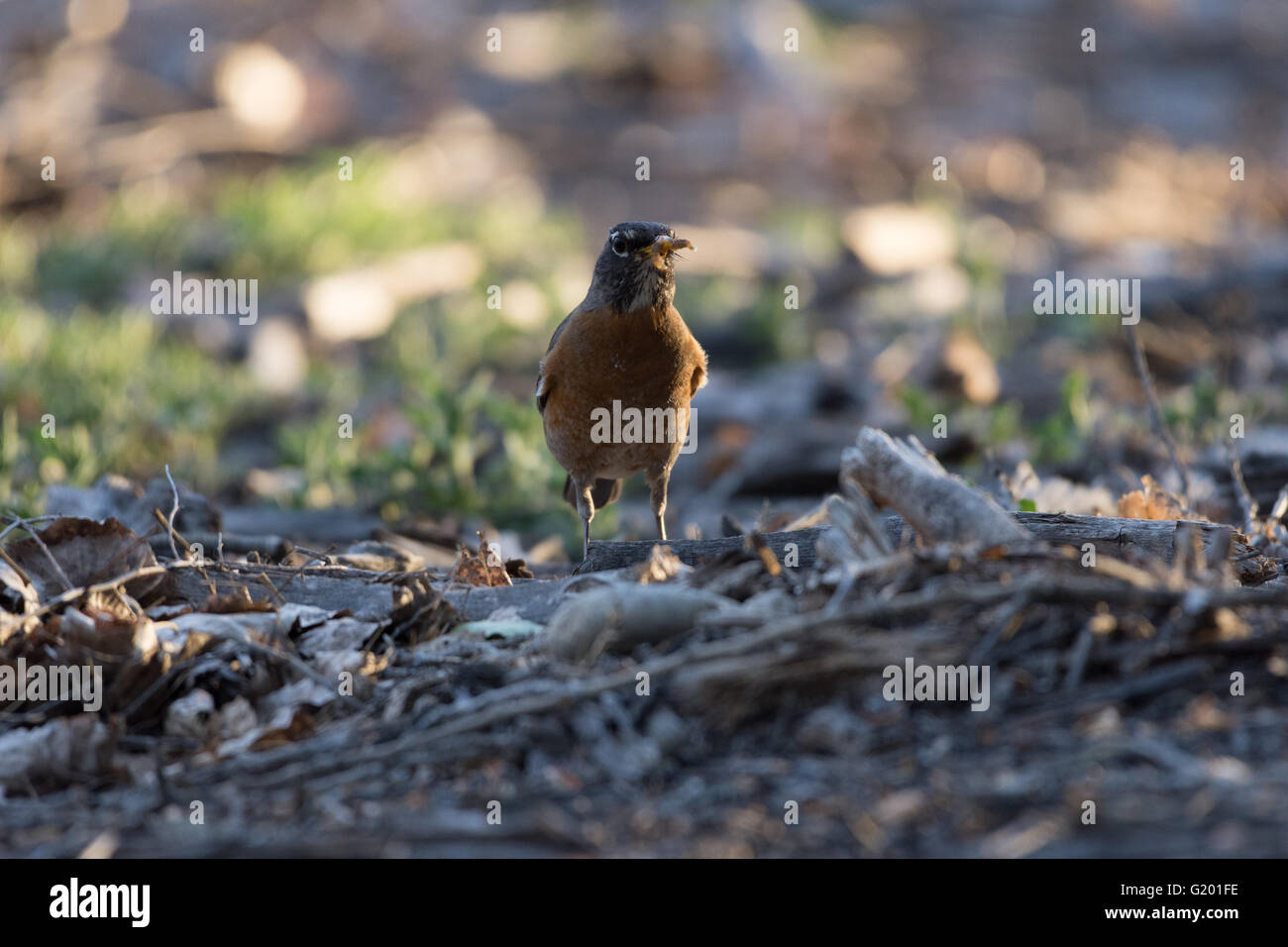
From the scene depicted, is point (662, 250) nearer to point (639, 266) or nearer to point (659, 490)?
point (639, 266)

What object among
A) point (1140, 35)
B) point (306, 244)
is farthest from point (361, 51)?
point (1140, 35)

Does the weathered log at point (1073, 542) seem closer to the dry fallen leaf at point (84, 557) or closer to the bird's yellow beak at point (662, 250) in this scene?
the dry fallen leaf at point (84, 557)

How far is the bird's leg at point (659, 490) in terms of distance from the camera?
6.30 m

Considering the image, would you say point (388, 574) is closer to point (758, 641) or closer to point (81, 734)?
point (81, 734)

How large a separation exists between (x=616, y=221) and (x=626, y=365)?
9265mm

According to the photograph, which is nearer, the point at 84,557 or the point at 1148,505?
the point at 84,557

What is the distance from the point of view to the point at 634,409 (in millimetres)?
5887

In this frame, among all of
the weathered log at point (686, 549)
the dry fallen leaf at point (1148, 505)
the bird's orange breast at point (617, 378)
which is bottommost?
the weathered log at point (686, 549)

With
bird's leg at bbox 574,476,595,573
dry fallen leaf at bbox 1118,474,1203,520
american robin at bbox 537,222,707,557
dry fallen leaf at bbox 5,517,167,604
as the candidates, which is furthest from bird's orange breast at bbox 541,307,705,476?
dry fallen leaf at bbox 5,517,167,604

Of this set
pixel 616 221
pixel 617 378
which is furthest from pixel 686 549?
pixel 616 221

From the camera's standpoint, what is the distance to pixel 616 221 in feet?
48.5

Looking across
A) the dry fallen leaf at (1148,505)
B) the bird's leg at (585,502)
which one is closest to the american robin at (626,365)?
the bird's leg at (585,502)

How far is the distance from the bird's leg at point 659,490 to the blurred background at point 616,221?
0.30 meters

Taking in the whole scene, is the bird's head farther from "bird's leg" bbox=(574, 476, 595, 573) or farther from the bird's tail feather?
the bird's tail feather
